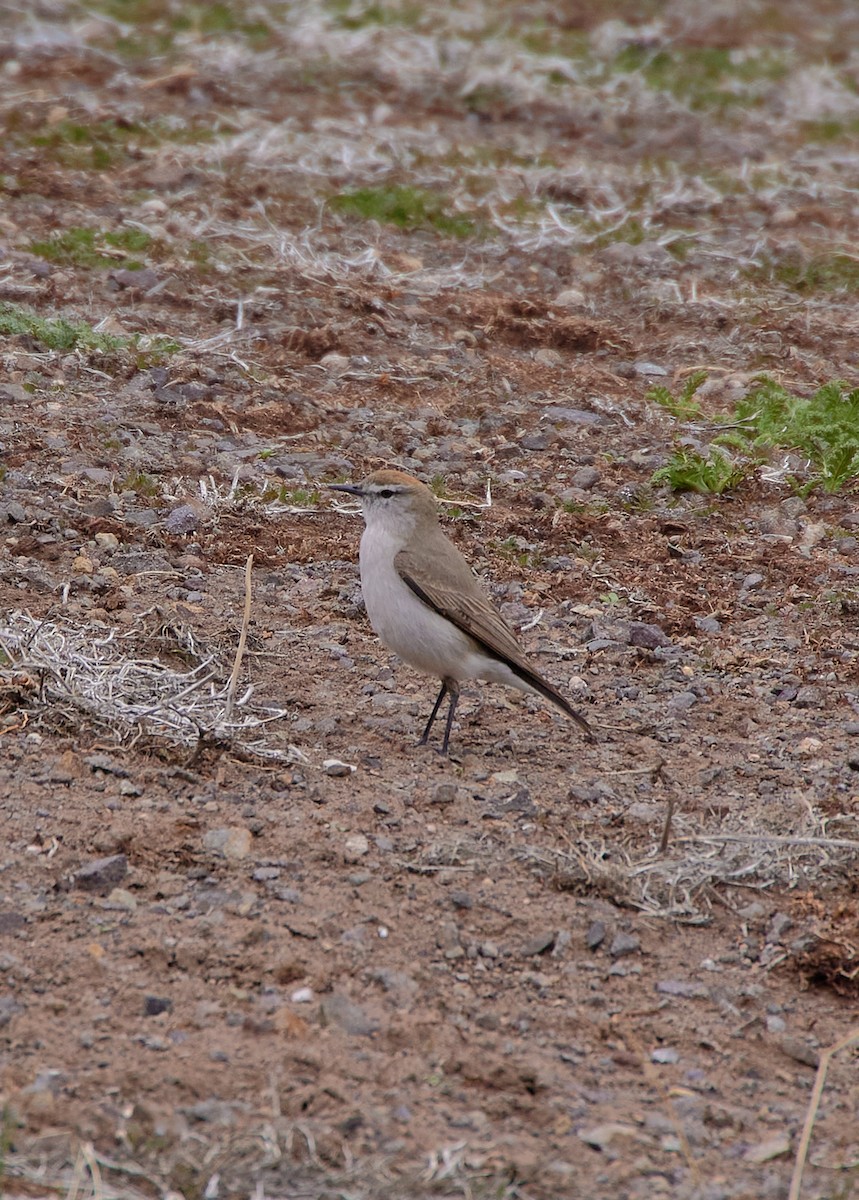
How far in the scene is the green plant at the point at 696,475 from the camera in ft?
Answer: 27.6

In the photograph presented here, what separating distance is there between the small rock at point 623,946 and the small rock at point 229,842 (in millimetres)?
1295

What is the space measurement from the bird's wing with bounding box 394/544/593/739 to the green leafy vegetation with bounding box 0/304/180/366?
9.77 ft

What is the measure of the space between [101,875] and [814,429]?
5.15 meters

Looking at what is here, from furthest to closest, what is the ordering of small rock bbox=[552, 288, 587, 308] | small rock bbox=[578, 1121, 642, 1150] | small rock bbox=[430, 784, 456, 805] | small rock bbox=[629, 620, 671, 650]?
small rock bbox=[552, 288, 587, 308] → small rock bbox=[629, 620, 671, 650] → small rock bbox=[430, 784, 456, 805] → small rock bbox=[578, 1121, 642, 1150]

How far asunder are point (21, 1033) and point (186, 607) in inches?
113

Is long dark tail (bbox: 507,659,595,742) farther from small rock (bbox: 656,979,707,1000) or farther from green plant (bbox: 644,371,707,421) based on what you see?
green plant (bbox: 644,371,707,421)

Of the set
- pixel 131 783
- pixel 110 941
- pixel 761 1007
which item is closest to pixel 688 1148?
pixel 761 1007

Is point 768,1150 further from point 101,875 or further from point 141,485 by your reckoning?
point 141,485

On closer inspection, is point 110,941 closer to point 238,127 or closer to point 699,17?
point 238,127

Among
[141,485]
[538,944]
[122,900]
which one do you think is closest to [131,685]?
[122,900]

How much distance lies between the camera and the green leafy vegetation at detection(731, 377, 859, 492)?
27.8 feet

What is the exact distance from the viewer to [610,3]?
58.0 feet

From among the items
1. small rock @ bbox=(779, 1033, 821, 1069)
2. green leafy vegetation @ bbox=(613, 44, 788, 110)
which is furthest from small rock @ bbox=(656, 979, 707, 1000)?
green leafy vegetation @ bbox=(613, 44, 788, 110)

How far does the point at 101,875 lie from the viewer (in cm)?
503
